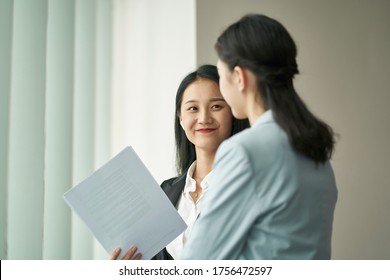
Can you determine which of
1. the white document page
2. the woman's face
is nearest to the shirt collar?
the woman's face

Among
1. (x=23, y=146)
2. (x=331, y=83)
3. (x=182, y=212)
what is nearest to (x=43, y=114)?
(x=23, y=146)

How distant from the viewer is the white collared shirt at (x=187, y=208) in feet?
4.58

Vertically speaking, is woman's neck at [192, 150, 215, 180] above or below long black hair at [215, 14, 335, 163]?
below

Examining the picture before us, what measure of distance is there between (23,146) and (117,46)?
846 mm

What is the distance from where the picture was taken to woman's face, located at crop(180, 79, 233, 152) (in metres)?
1.49

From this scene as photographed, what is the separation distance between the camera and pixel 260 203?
800mm

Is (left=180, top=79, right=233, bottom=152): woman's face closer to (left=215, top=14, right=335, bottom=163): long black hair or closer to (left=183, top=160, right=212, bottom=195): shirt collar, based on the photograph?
(left=183, top=160, right=212, bottom=195): shirt collar

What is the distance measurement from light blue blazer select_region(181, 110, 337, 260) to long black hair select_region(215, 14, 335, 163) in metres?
0.04

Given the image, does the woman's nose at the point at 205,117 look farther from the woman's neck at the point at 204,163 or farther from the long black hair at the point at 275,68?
the long black hair at the point at 275,68

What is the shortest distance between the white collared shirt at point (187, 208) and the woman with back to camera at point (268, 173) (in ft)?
1.83

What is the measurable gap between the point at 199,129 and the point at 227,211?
71 centimetres

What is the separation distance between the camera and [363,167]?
6.63ft

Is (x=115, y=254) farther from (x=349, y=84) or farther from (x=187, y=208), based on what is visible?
(x=349, y=84)

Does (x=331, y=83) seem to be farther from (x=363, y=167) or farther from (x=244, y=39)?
(x=244, y=39)
